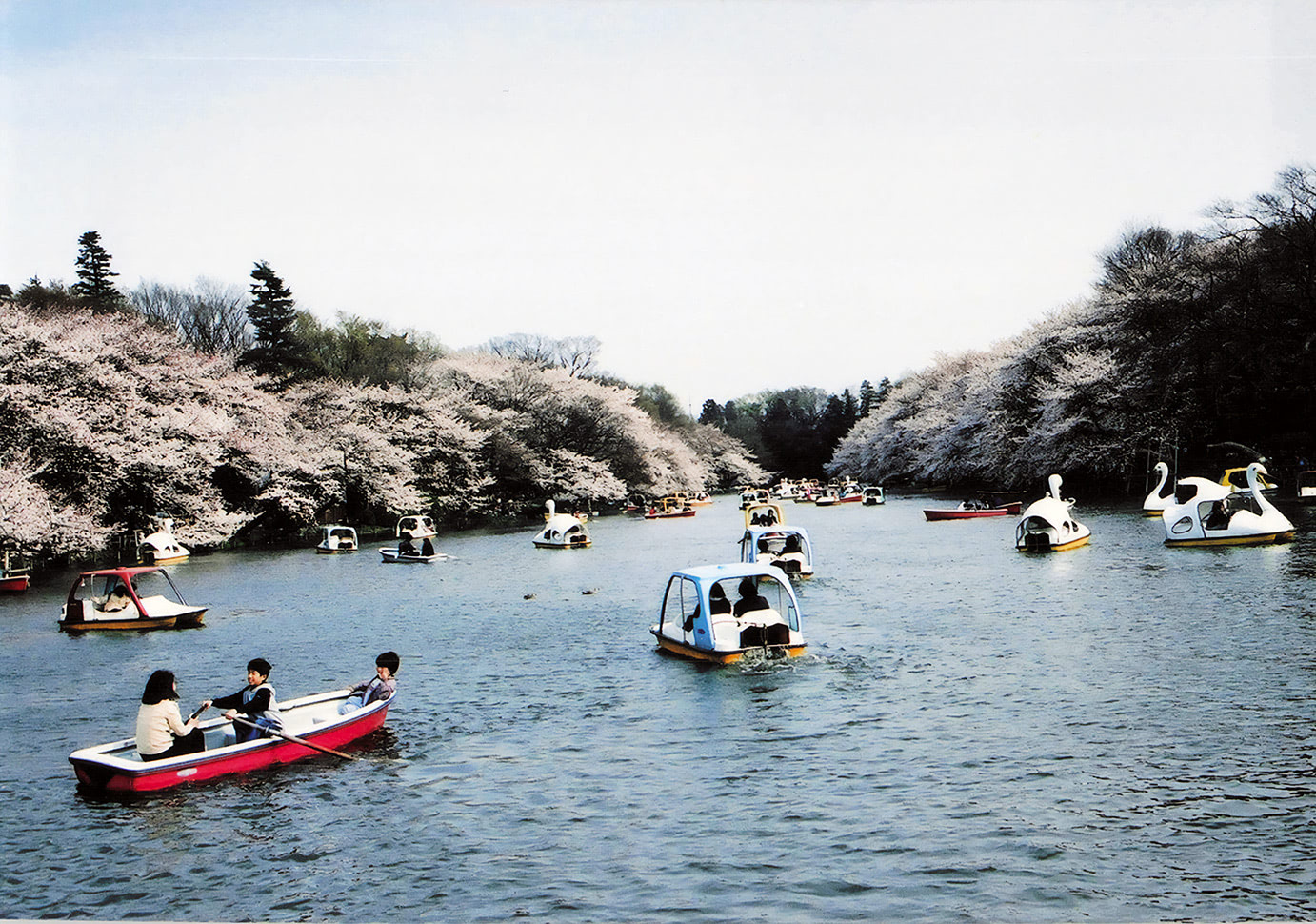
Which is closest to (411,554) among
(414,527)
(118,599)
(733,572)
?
(414,527)

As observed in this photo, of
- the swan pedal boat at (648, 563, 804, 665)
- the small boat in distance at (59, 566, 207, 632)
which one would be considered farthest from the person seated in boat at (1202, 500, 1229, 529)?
the small boat in distance at (59, 566, 207, 632)

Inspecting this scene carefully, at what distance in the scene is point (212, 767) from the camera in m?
16.2

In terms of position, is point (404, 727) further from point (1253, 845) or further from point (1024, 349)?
point (1024, 349)

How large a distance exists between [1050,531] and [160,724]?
3812 centimetres

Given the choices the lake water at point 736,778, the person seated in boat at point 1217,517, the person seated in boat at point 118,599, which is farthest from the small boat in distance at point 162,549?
the person seated in boat at point 1217,517

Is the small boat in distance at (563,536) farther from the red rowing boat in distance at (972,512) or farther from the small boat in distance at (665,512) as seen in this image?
the small boat in distance at (665,512)

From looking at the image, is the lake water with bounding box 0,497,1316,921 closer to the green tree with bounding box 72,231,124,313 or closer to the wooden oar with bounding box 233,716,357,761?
the wooden oar with bounding box 233,716,357,761

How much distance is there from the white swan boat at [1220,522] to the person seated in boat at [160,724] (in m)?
37.7

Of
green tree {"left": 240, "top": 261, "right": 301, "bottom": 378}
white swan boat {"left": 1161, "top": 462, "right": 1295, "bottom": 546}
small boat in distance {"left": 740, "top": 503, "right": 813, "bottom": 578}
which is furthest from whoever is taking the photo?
green tree {"left": 240, "top": 261, "right": 301, "bottom": 378}

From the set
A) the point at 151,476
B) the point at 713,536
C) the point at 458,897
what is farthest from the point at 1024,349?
the point at 458,897

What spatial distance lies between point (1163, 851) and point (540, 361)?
100898 mm

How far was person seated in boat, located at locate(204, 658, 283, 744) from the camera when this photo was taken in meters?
16.7

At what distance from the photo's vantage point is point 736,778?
15656 mm

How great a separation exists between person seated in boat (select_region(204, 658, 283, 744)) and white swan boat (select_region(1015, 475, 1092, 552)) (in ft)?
117
